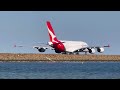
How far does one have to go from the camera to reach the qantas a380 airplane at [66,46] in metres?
81.9

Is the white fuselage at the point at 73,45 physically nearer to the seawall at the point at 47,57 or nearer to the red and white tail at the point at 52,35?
the red and white tail at the point at 52,35

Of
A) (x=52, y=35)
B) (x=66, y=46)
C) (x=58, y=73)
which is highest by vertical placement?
(x=52, y=35)

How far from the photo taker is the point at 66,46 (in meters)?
85.9

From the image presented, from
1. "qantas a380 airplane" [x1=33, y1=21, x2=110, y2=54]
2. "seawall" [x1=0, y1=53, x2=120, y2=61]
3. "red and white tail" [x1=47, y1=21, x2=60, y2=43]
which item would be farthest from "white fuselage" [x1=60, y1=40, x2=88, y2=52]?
"seawall" [x1=0, y1=53, x2=120, y2=61]

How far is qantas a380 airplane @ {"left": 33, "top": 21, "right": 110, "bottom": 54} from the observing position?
81938mm

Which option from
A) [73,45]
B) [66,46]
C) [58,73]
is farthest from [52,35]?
[58,73]

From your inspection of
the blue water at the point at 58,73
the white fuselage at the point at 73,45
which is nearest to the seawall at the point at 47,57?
the white fuselage at the point at 73,45

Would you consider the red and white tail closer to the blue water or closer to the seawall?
the seawall

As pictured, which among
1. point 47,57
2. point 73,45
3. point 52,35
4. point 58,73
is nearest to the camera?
point 58,73

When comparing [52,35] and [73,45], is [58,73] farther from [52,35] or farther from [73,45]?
[73,45]
